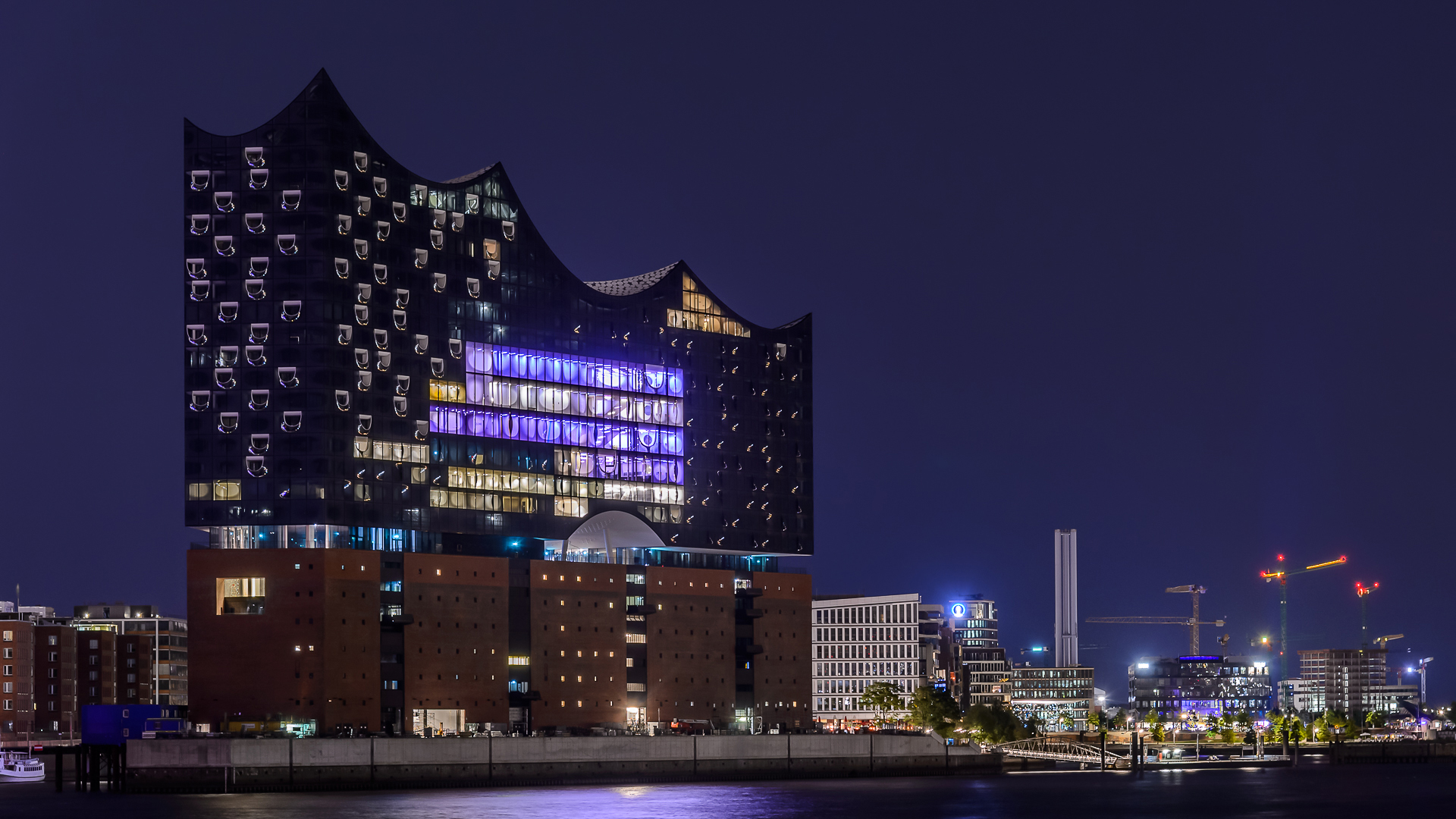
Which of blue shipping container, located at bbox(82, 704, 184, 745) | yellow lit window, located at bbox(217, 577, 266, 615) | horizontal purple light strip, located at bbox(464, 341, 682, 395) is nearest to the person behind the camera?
blue shipping container, located at bbox(82, 704, 184, 745)

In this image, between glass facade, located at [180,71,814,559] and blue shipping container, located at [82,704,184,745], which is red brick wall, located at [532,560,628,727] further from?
blue shipping container, located at [82,704,184,745]

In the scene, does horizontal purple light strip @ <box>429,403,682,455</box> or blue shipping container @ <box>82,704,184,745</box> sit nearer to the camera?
blue shipping container @ <box>82,704,184,745</box>

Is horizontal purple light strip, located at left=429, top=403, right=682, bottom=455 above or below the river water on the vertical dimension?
above

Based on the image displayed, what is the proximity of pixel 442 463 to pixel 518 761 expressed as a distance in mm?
25081

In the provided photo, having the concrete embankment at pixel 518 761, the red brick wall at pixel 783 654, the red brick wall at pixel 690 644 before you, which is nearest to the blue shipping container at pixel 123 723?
the concrete embankment at pixel 518 761

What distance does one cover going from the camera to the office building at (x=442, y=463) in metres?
147

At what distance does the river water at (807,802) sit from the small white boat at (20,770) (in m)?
12.1

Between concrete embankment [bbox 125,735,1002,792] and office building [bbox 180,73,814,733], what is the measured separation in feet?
16.3

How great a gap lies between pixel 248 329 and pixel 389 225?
46.4ft

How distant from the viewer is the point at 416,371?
509 feet

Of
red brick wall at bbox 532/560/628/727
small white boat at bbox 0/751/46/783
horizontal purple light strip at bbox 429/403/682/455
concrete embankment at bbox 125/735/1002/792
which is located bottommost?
small white boat at bbox 0/751/46/783

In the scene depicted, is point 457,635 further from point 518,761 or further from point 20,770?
point 20,770

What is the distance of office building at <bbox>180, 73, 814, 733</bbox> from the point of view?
14738 centimetres

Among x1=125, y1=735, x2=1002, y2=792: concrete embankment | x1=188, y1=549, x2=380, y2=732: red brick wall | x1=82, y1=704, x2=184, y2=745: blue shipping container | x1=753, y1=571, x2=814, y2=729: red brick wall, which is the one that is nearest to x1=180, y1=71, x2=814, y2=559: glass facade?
x1=188, y1=549, x2=380, y2=732: red brick wall
